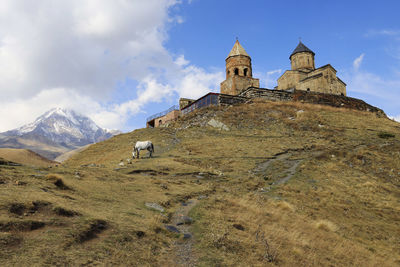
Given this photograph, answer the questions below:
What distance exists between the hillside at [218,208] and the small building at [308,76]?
31548 millimetres

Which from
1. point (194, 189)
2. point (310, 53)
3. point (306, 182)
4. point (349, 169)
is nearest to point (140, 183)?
point (194, 189)

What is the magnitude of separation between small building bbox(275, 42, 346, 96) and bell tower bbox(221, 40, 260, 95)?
33.7 ft

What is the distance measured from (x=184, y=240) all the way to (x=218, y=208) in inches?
155

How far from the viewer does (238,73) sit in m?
55.6

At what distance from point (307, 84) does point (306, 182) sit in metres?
46.9

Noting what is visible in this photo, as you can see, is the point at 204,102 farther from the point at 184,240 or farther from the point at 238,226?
the point at 184,240

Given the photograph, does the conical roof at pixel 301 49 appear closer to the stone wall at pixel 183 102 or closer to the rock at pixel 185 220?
the stone wall at pixel 183 102

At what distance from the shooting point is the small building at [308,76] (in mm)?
57884

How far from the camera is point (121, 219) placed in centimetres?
845

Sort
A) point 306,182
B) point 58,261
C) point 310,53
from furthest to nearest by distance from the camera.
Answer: point 310,53 < point 306,182 < point 58,261

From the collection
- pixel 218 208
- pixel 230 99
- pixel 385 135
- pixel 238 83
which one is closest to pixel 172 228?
pixel 218 208

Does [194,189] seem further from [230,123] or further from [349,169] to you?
[230,123]

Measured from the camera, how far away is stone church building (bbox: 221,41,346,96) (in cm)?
5400

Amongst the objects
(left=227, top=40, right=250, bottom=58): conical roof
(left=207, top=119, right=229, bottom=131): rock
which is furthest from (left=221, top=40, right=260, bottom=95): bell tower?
(left=207, top=119, right=229, bottom=131): rock
